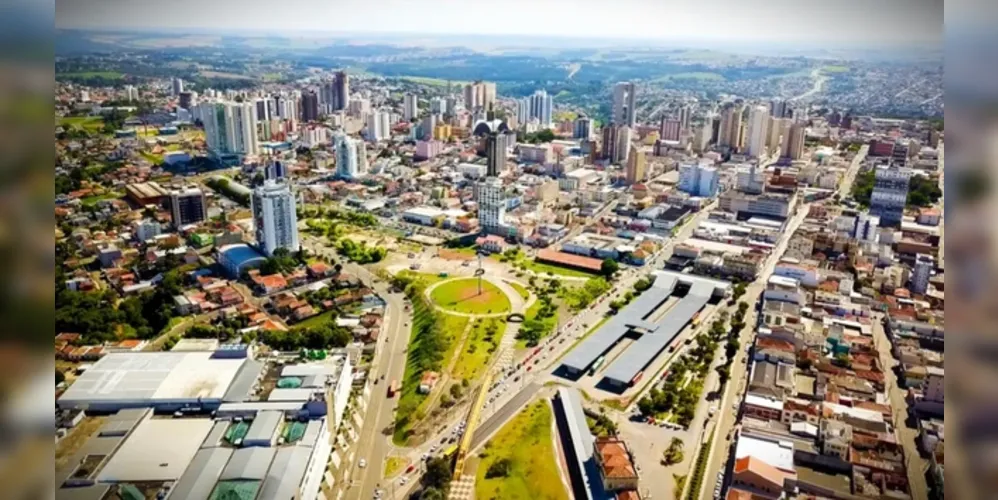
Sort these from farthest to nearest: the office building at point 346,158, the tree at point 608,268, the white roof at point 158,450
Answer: the office building at point 346,158, the tree at point 608,268, the white roof at point 158,450

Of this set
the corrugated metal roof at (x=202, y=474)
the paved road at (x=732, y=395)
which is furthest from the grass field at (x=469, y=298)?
the corrugated metal roof at (x=202, y=474)

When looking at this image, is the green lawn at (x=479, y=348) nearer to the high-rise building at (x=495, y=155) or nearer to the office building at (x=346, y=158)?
the high-rise building at (x=495, y=155)

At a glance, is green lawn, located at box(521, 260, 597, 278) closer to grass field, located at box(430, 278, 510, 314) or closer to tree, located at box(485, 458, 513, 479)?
grass field, located at box(430, 278, 510, 314)

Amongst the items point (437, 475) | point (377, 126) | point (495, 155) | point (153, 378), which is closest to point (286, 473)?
point (437, 475)

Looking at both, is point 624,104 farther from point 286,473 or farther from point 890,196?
point 286,473
